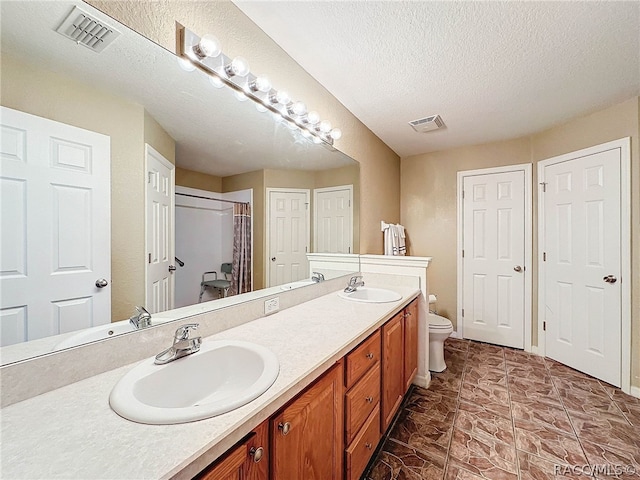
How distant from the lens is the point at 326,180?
77.6 inches

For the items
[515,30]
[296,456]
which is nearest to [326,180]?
[515,30]

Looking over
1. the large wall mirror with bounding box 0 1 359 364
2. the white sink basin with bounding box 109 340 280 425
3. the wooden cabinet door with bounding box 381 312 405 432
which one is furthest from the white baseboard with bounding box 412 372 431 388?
the white sink basin with bounding box 109 340 280 425

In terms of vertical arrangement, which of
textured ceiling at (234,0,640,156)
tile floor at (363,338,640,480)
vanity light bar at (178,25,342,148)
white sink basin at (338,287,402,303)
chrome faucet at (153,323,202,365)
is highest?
textured ceiling at (234,0,640,156)

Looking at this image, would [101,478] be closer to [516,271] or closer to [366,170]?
[366,170]

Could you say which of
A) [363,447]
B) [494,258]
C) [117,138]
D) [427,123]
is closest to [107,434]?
[117,138]

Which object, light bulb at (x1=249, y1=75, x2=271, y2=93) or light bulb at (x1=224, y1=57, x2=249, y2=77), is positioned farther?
light bulb at (x1=249, y1=75, x2=271, y2=93)

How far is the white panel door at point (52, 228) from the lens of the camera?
25.6 inches

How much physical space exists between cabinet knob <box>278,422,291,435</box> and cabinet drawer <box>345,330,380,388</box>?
37 centimetres

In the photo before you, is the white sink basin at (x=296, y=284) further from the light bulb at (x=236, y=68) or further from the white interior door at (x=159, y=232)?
the light bulb at (x=236, y=68)

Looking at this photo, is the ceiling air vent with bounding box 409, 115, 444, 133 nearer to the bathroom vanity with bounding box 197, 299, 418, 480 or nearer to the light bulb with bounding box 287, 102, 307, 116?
the light bulb with bounding box 287, 102, 307, 116

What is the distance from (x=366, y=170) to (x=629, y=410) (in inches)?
104

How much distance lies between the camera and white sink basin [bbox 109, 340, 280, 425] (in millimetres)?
605

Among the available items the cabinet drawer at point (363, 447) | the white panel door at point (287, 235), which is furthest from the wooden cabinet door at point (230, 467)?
the white panel door at point (287, 235)

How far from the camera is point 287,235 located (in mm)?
1675
